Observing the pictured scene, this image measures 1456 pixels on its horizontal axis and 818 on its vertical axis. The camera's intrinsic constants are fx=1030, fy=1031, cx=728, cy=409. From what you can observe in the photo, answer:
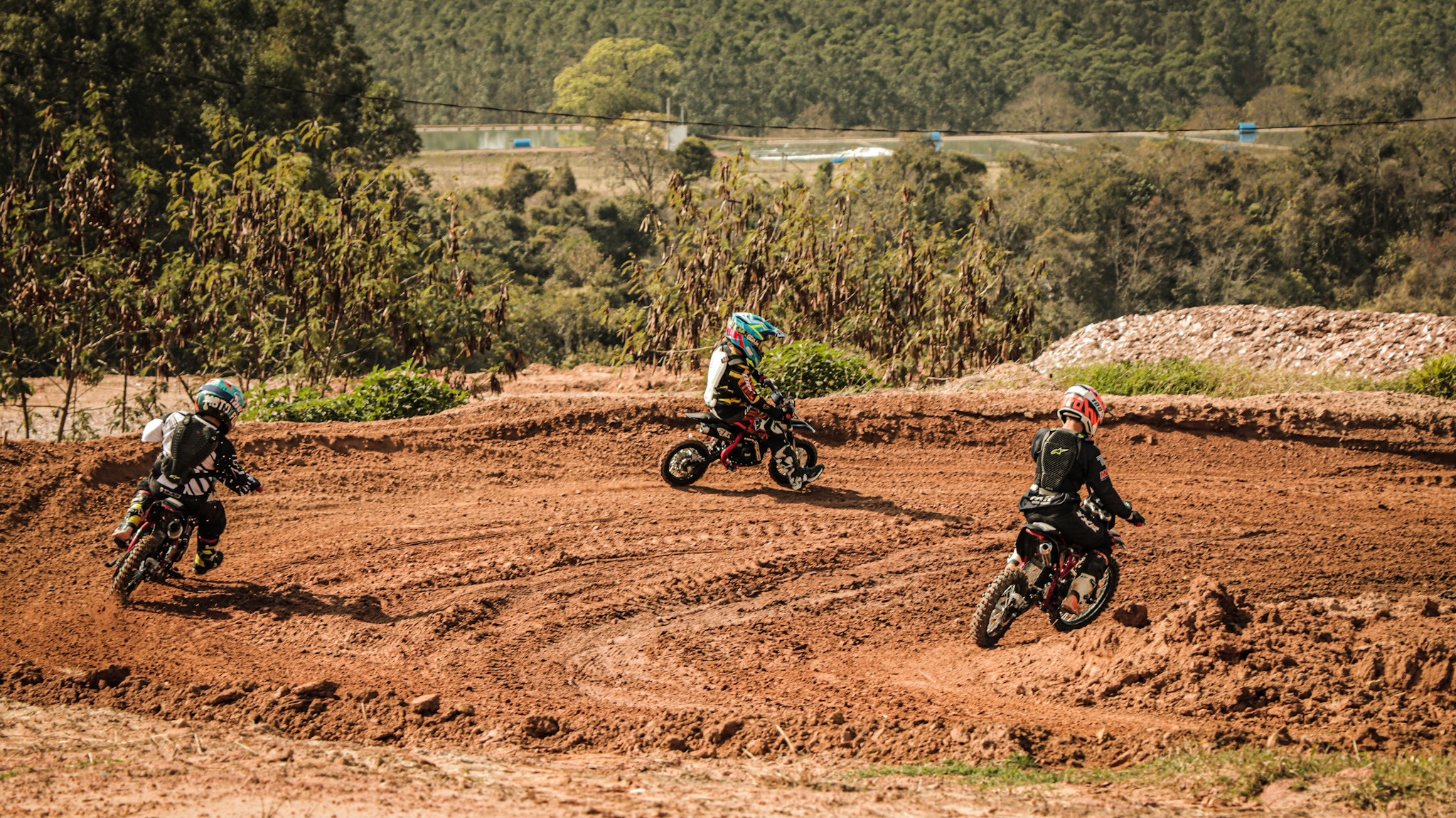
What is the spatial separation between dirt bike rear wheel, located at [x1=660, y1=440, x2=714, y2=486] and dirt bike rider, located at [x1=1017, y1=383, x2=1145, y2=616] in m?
4.16

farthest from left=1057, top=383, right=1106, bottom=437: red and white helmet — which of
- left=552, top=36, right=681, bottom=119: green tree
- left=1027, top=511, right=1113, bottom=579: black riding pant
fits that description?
left=552, top=36, right=681, bottom=119: green tree

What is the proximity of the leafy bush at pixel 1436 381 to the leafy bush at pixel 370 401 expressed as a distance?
1319 cm

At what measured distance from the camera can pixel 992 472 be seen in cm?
1195

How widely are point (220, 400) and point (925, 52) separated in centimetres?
10856

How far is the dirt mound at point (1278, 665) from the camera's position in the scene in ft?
20.0

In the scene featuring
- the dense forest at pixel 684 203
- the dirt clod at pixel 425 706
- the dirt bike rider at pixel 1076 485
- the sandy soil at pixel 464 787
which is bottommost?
the dirt clod at pixel 425 706

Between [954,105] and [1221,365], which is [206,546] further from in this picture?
[954,105]

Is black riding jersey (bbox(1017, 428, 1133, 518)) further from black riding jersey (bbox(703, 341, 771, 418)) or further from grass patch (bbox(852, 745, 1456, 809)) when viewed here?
black riding jersey (bbox(703, 341, 771, 418))

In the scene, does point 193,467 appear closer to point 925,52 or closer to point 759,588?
point 759,588

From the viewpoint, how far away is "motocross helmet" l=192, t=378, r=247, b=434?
328 inches

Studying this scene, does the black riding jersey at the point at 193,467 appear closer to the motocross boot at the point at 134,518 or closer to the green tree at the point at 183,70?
the motocross boot at the point at 134,518

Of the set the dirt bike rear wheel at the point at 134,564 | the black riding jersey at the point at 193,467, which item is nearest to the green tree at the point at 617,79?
the black riding jersey at the point at 193,467

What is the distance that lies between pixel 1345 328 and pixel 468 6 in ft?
416

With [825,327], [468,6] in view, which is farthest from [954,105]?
[825,327]
